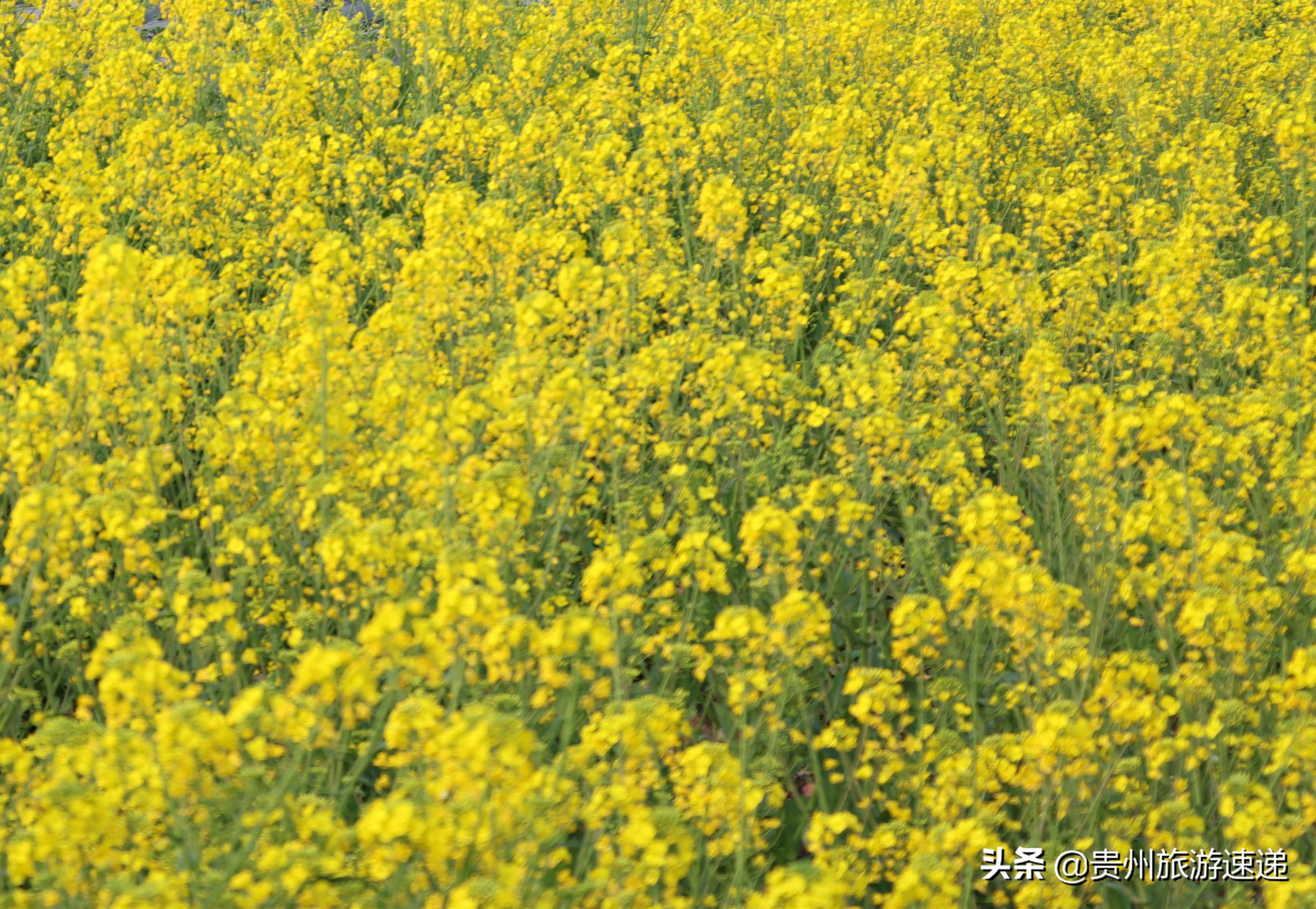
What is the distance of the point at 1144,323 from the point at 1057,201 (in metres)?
1.01

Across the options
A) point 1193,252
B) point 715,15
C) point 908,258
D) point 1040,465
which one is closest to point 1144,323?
point 1193,252

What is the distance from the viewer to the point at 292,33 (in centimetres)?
764

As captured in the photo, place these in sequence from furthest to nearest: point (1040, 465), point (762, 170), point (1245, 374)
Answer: point (762, 170), point (1245, 374), point (1040, 465)

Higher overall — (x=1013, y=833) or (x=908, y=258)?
(x=908, y=258)

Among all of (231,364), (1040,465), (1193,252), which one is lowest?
(1040,465)

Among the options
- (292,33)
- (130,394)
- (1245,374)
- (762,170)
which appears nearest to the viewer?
(130,394)

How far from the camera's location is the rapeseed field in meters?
2.74

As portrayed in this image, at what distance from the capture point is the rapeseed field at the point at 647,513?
274 cm

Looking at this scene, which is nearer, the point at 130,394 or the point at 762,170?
the point at 130,394

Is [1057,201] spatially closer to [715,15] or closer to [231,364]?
[715,15]

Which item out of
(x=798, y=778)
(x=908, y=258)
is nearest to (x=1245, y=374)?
(x=908, y=258)

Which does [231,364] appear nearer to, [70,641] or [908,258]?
[70,641]

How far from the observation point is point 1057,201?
5977mm

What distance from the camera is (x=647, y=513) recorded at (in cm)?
434
